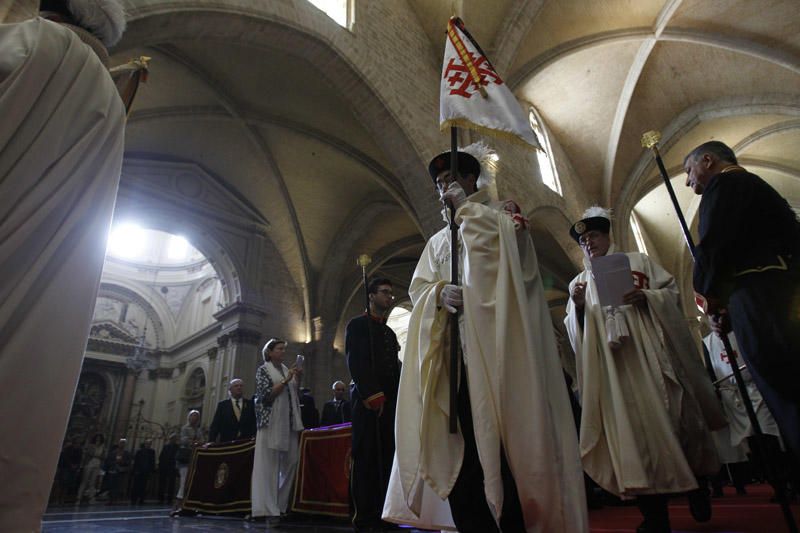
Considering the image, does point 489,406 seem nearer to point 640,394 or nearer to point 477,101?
point 640,394

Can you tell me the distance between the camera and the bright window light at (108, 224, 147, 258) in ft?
63.5

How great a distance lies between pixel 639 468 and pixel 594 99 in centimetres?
1287

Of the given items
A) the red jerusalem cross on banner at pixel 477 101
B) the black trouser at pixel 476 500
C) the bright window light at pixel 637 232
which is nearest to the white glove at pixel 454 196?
the red jerusalem cross on banner at pixel 477 101

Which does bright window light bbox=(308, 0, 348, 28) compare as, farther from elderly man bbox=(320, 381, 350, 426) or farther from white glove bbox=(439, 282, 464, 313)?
white glove bbox=(439, 282, 464, 313)

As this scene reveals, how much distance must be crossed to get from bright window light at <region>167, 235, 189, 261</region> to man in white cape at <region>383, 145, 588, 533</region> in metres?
20.5

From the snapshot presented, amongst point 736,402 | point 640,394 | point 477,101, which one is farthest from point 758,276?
point 736,402

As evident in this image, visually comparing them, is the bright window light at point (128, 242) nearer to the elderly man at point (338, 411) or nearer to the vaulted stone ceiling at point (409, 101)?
the vaulted stone ceiling at point (409, 101)

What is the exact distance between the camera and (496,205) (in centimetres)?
227

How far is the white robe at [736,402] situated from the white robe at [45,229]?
5.11 meters

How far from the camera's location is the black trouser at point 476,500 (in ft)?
5.57

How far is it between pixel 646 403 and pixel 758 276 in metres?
0.96

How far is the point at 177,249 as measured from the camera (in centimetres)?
2072

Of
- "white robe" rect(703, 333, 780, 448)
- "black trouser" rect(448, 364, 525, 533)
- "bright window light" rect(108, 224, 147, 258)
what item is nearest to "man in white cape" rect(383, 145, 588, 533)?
"black trouser" rect(448, 364, 525, 533)

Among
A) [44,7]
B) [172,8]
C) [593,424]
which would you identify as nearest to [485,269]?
[593,424]
